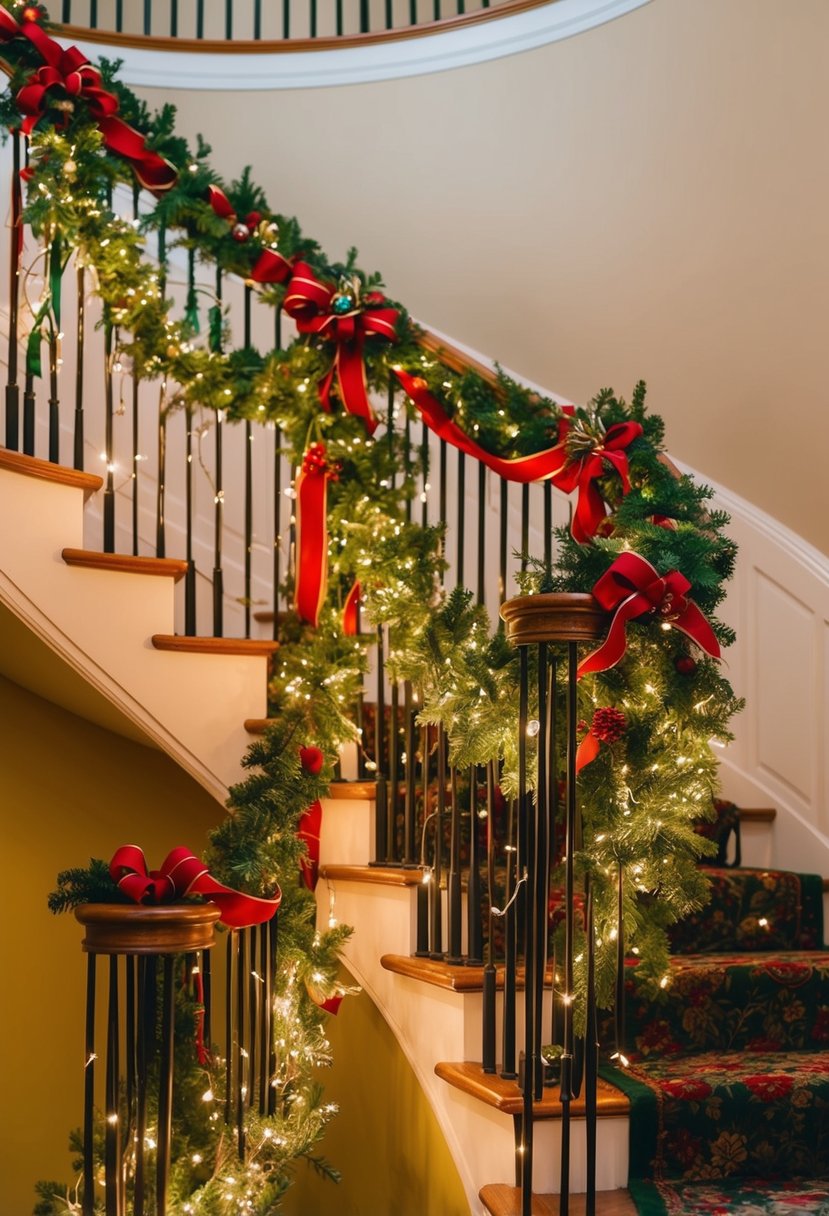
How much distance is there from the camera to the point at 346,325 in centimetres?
290

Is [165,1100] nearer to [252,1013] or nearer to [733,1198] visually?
[252,1013]

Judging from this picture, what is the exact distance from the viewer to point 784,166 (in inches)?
150

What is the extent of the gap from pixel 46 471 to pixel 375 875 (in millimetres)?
1173

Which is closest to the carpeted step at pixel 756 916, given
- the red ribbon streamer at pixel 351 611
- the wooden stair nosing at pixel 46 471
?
the red ribbon streamer at pixel 351 611

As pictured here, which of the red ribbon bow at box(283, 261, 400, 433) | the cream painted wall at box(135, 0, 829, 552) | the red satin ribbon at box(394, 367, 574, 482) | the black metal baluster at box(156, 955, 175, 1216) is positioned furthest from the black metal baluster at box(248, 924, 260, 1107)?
the cream painted wall at box(135, 0, 829, 552)

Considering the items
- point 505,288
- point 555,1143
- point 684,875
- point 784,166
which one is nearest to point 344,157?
point 505,288

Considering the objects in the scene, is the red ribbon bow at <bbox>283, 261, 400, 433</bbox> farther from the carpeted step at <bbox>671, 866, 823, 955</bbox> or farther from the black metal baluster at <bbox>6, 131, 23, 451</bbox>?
the carpeted step at <bbox>671, 866, 823, 955</bbox>

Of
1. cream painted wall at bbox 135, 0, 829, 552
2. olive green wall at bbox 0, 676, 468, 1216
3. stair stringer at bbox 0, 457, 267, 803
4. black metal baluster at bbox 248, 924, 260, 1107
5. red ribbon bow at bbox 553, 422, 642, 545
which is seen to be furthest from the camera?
cream painted wall at bbox 135, 0, 829, 552

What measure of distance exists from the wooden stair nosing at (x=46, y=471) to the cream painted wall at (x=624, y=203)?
7.09 ft

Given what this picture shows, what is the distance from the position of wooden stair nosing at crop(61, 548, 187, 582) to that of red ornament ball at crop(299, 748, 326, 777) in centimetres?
51

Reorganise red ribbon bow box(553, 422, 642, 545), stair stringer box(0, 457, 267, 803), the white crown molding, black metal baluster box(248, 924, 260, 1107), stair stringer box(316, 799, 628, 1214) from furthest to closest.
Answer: the white crown molding < stair stringer box(0, 457, 267, 803) < red ribbon bow box(553, 422, 642, 545) < black metal baluster box(248, 924, 260, 1107) < stair stringer box(316, 799, 628, 1214)

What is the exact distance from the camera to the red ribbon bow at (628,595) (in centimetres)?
200

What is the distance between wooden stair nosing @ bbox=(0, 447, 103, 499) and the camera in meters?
2.61

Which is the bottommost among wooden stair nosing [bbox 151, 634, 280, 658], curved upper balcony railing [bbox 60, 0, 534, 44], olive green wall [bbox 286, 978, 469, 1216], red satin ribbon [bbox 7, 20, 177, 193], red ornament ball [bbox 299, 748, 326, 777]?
olive green wall [bbox 286, 978, 469, 1216]
